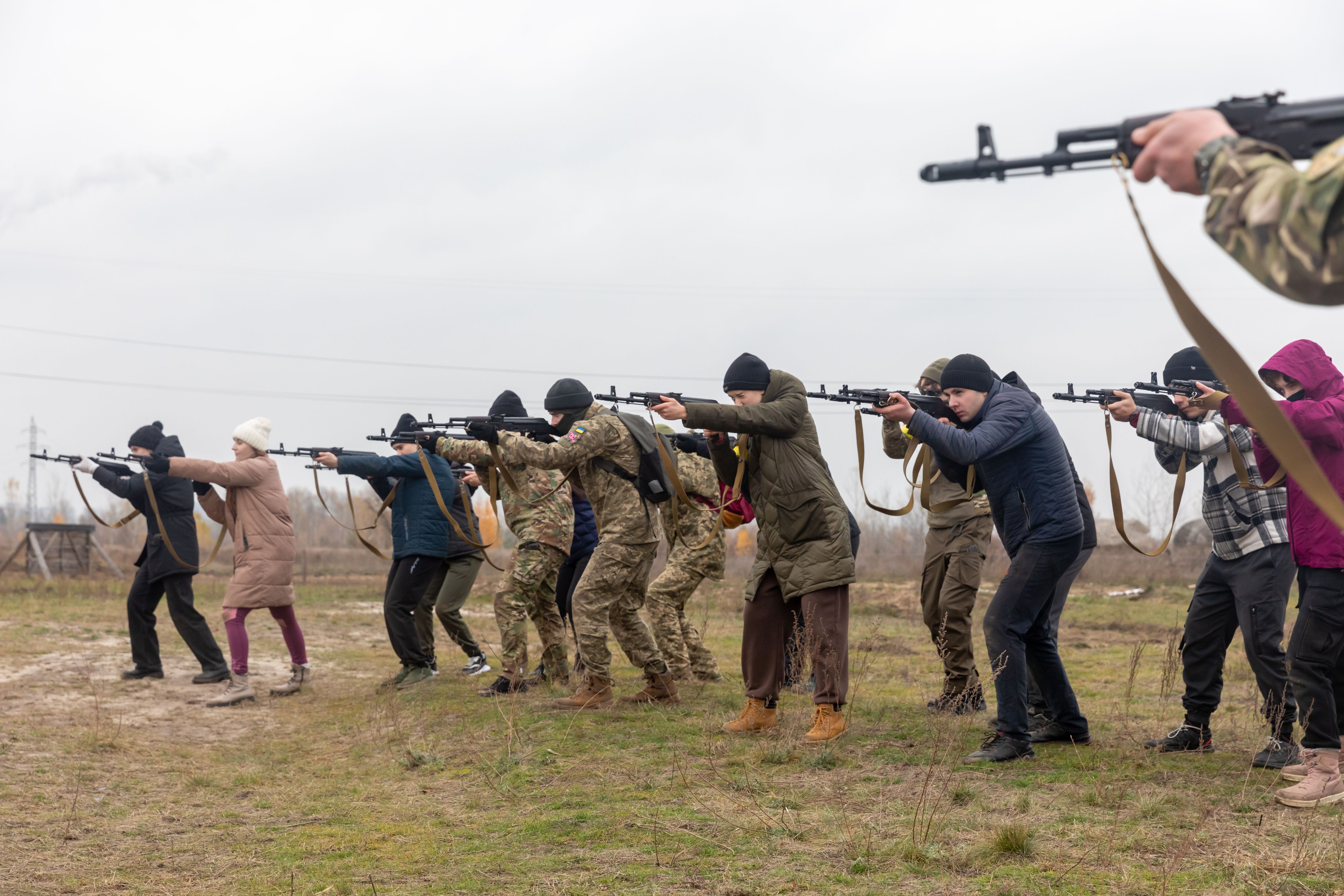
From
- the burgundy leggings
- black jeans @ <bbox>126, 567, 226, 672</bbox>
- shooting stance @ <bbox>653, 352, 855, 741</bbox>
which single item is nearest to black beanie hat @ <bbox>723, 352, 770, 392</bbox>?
shooting stance @ <bbox>653, 352, 855, 741</bbox>

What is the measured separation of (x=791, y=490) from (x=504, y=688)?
3.60 meters

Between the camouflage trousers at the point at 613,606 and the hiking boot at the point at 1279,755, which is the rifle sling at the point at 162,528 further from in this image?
the hiking boot at the point at 1279,755

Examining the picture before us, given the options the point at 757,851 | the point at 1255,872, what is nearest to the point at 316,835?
the point at 757,851

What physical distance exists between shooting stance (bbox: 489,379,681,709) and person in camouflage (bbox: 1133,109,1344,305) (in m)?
5.73

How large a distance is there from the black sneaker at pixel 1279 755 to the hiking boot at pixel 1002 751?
1125mm

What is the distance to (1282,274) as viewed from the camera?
7.30 ft

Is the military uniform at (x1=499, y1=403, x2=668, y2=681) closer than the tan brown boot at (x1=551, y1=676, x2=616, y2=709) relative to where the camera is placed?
Yes

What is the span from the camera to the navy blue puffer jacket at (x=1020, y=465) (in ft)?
19.7

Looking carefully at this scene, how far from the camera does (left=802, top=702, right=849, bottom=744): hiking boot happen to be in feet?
22.1

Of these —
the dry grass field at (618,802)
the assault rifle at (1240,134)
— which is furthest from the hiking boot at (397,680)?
the assault rifle at (1240,134)

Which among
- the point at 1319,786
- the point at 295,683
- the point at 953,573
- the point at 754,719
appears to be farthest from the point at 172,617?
the point at 1319,786

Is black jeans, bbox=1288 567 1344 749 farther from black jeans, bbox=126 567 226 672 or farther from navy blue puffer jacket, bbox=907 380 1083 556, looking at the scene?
black jeans, bbox=126 567 226 672

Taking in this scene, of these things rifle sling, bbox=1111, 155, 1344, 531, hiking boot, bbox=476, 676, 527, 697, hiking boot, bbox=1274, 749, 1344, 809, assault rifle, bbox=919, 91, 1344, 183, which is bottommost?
hiking boot, bbox=476, 676, 527, 697

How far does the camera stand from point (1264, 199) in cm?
224
